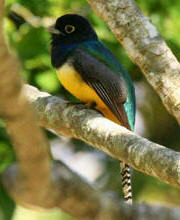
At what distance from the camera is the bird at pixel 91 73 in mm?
4957

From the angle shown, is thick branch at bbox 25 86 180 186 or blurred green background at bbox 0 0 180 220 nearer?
thick branch at bbox 25 86 180 186

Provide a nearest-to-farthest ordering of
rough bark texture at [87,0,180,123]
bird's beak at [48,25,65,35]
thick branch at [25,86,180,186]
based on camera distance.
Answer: thick branch at [25,86,180,186], rough bark texture at [87,0,180,123], bird's beak at [48,25,65,35]

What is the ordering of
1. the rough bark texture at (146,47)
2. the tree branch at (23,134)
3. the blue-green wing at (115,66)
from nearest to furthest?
the tree branch at (23,134), the rough bark texture at (146,47), the blue-green wing at (115,66)

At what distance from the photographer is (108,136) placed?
3.55 metres

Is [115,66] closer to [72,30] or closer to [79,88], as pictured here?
[79,88]

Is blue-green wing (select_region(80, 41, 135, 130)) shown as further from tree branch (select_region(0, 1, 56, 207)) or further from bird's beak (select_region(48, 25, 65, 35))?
tree branch (select_region(0, 1, 56, 207))

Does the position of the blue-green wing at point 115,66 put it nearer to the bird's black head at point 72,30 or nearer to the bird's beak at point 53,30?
the bird's black head at point 72,30

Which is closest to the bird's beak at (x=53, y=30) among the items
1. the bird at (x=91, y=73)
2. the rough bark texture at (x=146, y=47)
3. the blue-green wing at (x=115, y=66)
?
the bird at (x=91, y=73)

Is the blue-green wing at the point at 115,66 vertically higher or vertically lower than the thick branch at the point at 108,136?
lower

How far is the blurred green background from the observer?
5824 mm

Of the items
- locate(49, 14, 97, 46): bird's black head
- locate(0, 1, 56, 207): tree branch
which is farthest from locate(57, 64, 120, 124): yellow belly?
locate(0, 1, 56, 207): tree branch

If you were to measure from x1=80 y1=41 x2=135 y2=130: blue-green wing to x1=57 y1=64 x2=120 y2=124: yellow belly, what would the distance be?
0.43ft

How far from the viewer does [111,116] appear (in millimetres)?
5047

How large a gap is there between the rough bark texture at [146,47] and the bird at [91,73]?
2.65 feet
